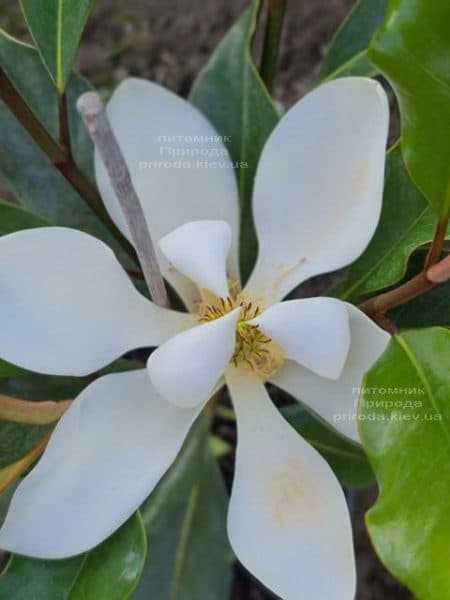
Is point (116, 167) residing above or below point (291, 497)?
above

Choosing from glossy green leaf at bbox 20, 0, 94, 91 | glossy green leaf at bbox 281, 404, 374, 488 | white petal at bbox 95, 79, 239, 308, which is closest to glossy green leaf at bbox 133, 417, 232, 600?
glossy green leaf at bbox 281, 404, 374, 488

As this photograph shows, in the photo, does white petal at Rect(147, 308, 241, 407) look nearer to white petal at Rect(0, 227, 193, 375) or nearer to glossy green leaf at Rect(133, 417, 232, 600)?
white petal at Rect(0, 227, 193, 375)

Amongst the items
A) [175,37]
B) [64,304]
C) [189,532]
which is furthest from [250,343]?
[175,37]

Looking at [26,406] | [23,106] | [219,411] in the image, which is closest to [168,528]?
[219,411]

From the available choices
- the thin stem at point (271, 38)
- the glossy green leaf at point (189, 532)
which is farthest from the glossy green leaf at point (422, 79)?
the glossy green leaf at point (189, 532)

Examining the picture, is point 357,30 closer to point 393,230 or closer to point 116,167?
point 393,230

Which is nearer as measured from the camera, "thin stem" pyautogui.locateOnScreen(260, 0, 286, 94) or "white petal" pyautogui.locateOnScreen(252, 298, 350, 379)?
"white petal" pyautogui.locateOnScreen(252, 298, 350, 379)
